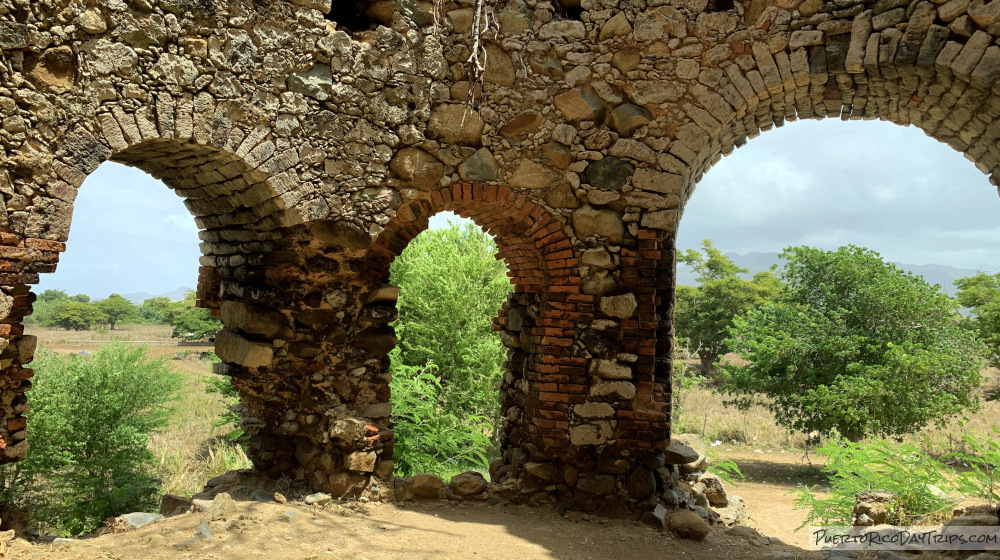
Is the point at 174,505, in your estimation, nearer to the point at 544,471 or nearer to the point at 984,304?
the point at 544,471

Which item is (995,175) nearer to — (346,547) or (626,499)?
(626,499)

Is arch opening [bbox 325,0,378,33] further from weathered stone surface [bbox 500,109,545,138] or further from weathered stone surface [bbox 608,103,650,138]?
weathered stone surface [bbox 608,103,650,138]

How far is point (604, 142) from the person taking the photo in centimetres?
578

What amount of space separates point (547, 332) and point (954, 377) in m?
9.00

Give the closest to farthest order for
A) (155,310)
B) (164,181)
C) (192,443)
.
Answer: (164,181) < (192,443) < (155,310)

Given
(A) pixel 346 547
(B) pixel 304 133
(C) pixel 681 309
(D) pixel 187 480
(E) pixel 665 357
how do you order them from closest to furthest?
(A) pixel 346 547, (B) pixel 304 133, (E) pixel 665 357, (D) pixel 187 480, (C) pixel 681 309

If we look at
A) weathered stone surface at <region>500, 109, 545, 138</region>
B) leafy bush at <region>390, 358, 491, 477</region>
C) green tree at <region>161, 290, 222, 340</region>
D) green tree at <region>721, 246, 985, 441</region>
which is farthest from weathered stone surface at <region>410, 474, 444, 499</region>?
green tree at <region>161, 290, 222, 340</region>

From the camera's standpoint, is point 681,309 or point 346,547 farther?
point 681,309

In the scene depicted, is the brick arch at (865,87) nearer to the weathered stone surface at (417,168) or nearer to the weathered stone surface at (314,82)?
the weathered stone surface at (417,168)

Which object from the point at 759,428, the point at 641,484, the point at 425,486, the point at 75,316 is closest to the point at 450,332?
the point at 425,486

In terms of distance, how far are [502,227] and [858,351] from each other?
8.46 meters

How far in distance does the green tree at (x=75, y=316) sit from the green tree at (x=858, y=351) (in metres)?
26.7

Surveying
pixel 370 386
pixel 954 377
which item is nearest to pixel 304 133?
pixel 370 386

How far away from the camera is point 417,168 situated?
18.1 ft
